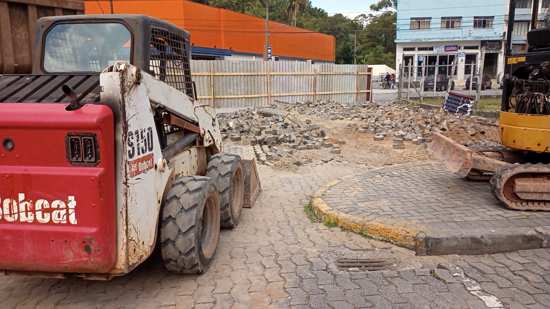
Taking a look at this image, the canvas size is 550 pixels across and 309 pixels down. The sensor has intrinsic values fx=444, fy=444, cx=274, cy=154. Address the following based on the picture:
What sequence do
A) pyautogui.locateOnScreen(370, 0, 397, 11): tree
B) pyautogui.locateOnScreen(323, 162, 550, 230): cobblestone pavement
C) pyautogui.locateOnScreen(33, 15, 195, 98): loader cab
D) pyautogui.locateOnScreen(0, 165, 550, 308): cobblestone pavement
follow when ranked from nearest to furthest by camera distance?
pyautogui.locateOnScreen(0, 165, 550, 308): cobblestone pavement → pyautogui.locateOnScreen(33, 15, 195, 98): loader cab → pyautogui.locateOnScreen(323, 162, 550, 230): cobblestone pavement → pyautogui.locateOnScreen(370, 0, 397, 11): tree

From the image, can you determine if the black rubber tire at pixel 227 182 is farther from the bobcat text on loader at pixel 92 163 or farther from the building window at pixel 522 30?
the building window at pixel 522 30

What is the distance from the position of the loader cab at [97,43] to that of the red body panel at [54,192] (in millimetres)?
1077

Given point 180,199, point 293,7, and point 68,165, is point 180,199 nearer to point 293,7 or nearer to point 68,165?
point 68,165

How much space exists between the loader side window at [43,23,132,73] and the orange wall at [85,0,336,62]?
15761mm

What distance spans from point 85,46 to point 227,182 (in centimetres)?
206

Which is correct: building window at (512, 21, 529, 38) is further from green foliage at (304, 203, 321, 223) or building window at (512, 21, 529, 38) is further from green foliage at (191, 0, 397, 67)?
green foliage at (191, 0, 397, 67)

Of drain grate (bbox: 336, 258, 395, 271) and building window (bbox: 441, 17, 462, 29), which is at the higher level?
building window (bbox: 441, 17, 462, 29)

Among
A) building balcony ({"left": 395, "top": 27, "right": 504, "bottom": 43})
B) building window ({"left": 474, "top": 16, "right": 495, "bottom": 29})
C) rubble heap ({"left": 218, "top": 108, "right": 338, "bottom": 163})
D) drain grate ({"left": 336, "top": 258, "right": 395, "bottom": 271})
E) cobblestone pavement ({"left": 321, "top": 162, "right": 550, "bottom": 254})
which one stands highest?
building window ({"left": 474, "top": 16, "right": 495, "bottom": 29})

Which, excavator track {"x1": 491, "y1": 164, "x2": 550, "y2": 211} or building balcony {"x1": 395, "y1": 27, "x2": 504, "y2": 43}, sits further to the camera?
building balcony {"x1": 395, "y1": 27, "x2": 504, "y2": 43}

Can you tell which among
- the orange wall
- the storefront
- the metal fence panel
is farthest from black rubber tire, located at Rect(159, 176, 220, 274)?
the storefront

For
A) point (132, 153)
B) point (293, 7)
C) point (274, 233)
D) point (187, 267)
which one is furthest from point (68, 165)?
point (293, 7)

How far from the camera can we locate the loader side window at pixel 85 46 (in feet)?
12.9

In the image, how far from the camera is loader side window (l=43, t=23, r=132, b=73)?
3943 millimetres

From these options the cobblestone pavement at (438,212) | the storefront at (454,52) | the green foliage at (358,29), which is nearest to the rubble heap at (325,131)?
the cobblestone pavement at (438,212)
